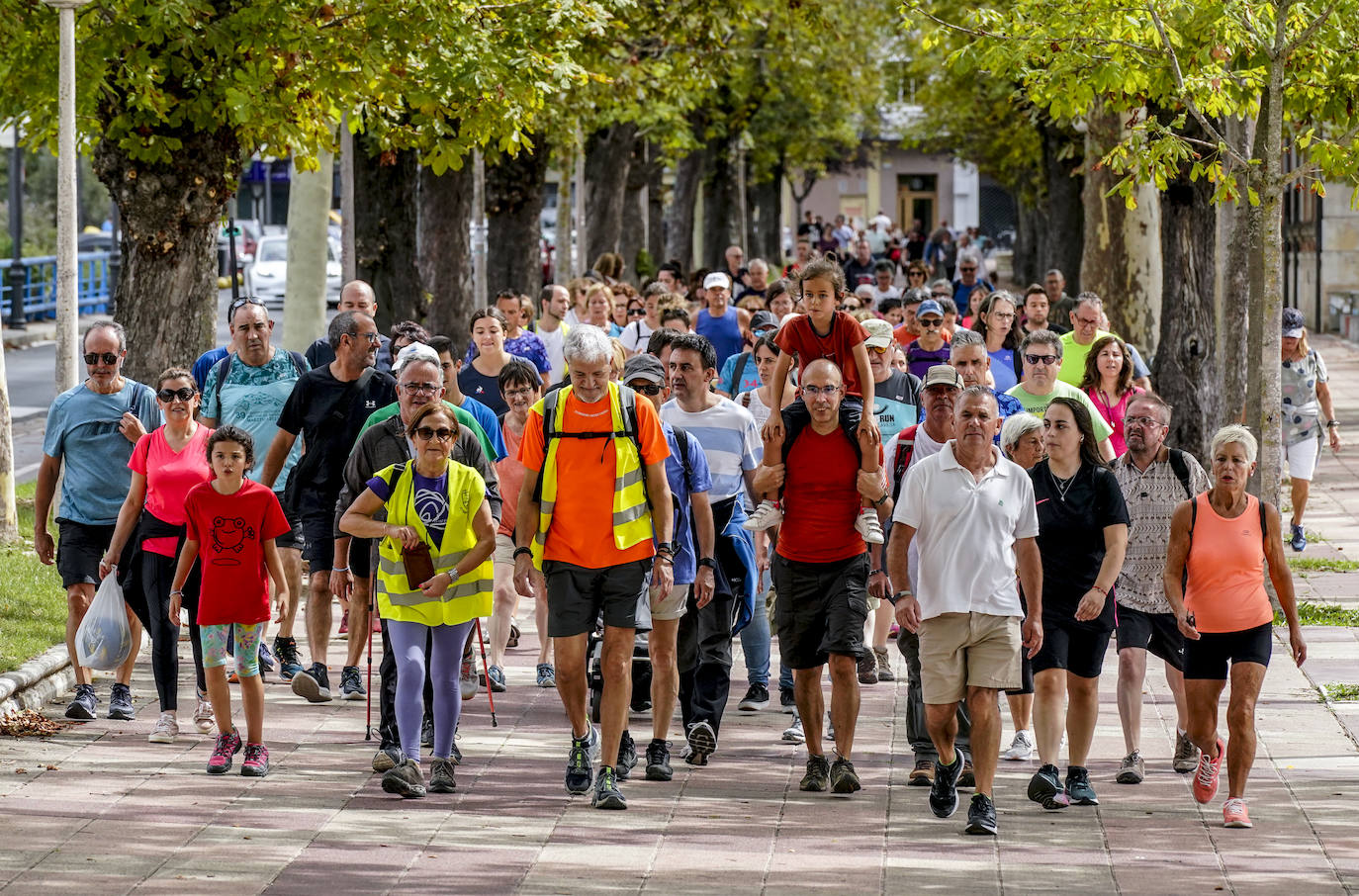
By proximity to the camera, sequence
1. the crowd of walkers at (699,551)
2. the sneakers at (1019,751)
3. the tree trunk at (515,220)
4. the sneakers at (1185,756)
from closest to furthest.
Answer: the crowd of walkers at (699,551) → the sneakers at (1185,756) → the sneakers at (1019,751) → the tree trunk at (515,220)

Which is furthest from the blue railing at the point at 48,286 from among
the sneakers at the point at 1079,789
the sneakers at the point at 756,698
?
the sneakers at the point at 1079,789

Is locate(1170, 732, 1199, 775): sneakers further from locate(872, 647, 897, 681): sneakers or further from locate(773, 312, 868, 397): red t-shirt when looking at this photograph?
locate(872, 647, 897, 681): sneakers

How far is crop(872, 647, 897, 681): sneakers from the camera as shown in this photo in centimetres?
1118

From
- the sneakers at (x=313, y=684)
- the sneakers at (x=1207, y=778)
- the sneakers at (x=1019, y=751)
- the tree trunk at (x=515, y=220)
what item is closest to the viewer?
the sneakers at (x=1207, y=778)

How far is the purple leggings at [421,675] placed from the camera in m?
8.20

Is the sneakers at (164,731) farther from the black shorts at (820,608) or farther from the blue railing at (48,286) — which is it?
the blue railing at (48,286)

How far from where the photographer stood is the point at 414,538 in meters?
8.13

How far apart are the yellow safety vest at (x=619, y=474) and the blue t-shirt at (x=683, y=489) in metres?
0.46

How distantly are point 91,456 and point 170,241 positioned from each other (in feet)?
17.3

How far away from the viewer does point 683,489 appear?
872 centimetres

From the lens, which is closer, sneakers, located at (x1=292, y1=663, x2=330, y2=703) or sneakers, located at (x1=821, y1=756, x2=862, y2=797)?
sneakers, located at (x1=821, y1=756, x2=862, y2=797)

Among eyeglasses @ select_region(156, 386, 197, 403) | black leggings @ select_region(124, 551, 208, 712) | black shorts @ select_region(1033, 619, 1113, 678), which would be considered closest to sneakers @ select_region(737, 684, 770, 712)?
black shorts @ select_region(1033, 619, 1113, 678)

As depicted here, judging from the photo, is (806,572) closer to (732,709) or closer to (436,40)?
(732,709)

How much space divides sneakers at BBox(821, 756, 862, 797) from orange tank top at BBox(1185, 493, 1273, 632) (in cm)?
151
